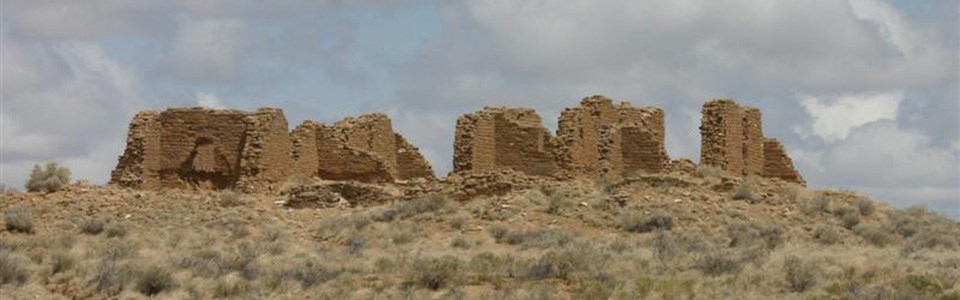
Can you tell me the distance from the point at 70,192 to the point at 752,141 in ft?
53.4

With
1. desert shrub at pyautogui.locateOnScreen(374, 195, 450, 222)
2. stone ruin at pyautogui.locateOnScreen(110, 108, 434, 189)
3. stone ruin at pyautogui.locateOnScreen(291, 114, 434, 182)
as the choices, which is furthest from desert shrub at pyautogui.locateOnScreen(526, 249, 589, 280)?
stone ruin at pyautogui.locateOnScreen(110, 108, 434, 189)

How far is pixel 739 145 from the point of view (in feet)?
150

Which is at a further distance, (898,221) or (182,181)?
(182,181)

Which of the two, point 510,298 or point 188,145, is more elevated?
point 188,145

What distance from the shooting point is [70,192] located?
4234cm

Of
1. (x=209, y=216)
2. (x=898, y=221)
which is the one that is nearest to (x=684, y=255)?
(x=898, y=221)

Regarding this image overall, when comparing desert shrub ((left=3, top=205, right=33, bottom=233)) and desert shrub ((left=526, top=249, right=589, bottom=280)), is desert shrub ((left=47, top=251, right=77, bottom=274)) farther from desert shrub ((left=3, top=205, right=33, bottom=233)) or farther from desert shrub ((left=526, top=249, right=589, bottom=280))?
desert shrub ((left=526, top=249, right=589, bottom=280))

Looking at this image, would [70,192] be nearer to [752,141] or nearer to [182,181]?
[182,181]

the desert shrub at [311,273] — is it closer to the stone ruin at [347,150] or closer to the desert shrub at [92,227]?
the desert shrub at [92,227]

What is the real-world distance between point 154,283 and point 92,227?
8984 millimetres

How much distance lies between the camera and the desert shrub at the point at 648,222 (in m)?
38.6

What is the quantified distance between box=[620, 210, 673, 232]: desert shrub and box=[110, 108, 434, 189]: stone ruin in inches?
296

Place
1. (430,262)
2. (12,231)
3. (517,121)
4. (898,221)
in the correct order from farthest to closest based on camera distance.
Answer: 1. (517,121)
2. (898,221)
3. (12,231)
4. (430,262)

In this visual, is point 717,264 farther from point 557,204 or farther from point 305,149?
point 305,149
